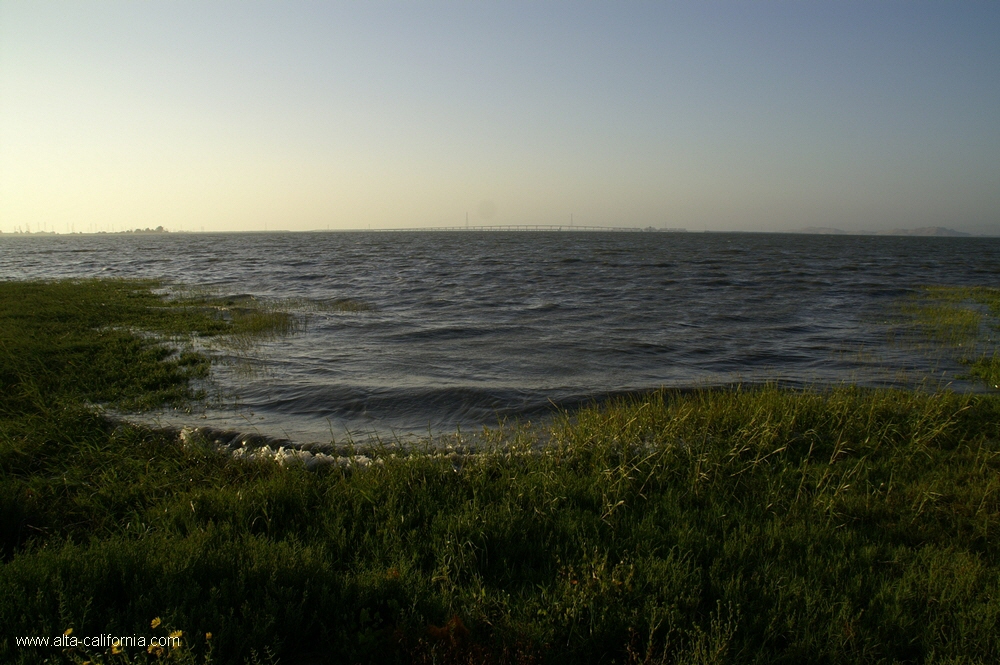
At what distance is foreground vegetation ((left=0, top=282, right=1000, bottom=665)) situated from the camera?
365 centimetres

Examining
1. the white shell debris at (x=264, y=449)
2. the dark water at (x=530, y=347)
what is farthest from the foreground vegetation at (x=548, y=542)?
the dark water at (x=530, y=347)

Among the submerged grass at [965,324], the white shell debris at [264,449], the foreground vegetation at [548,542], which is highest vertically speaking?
the submerged grass at [965,324]

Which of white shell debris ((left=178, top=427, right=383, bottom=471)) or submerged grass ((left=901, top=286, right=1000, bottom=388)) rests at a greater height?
submerged grass ((left=901, top=286, right=1000, bottom=388))

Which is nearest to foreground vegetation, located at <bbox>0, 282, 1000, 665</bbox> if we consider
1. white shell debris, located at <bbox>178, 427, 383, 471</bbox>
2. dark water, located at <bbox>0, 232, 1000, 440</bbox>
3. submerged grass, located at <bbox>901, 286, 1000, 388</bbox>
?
white shell debris, located at <bbox>178, 427, 383, 471</bbox>

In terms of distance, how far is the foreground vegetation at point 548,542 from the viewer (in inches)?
144

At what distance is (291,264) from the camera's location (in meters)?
51.2

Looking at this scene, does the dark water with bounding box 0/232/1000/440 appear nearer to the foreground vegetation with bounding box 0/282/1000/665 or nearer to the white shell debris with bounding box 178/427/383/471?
the white shell debris with bounding box 178/427/383/471

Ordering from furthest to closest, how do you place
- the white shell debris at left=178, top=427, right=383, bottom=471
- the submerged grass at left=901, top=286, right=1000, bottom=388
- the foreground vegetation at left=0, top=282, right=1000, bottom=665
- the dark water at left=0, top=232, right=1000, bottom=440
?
the submerged grass at left=901, top=286, right=1000, bottom=388 → the dark water at left=0, top=232, right=1000, bottom=440 → the white shell debris at left=178, top=427, right=383, bottom=471 → the foreground vegetation at left=0, top=282, right=1000, bottom=665

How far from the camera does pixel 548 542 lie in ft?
15.9

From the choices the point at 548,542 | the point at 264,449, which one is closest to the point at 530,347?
the point at 264,449

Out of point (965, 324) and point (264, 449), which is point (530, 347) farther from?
point (965, 324)

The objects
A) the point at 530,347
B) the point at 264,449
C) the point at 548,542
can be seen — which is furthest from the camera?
the point at 530,347

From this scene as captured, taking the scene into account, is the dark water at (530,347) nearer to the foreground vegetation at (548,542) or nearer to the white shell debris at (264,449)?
the white shell debris at (264,449)

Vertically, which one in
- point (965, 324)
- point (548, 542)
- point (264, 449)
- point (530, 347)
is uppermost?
point (965, 324)
